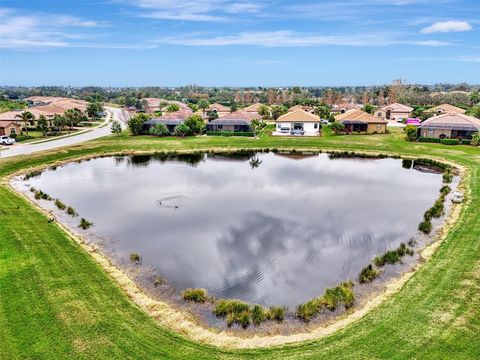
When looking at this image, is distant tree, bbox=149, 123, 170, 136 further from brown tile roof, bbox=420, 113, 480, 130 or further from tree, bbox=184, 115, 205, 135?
brown tile roof, bbox=420, 113, 480, 130

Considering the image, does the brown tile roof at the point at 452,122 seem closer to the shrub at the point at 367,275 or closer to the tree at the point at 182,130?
the tree at the point at 182,130

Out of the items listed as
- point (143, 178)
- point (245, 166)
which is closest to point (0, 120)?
point (143, 178)

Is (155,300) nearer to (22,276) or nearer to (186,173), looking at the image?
(22,276)

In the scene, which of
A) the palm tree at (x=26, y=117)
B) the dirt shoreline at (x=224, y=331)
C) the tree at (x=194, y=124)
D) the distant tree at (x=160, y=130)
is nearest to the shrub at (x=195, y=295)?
the dirt shoreline at (x=224, y=331)

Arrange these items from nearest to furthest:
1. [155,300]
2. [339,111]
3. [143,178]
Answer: [155,300]
[143,178]
[339,111]

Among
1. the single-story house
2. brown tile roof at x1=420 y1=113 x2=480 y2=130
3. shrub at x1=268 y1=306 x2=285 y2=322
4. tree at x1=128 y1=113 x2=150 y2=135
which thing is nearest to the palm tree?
the single-story house

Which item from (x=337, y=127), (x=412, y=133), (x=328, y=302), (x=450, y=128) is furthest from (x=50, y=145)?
(x=450, y=128)
